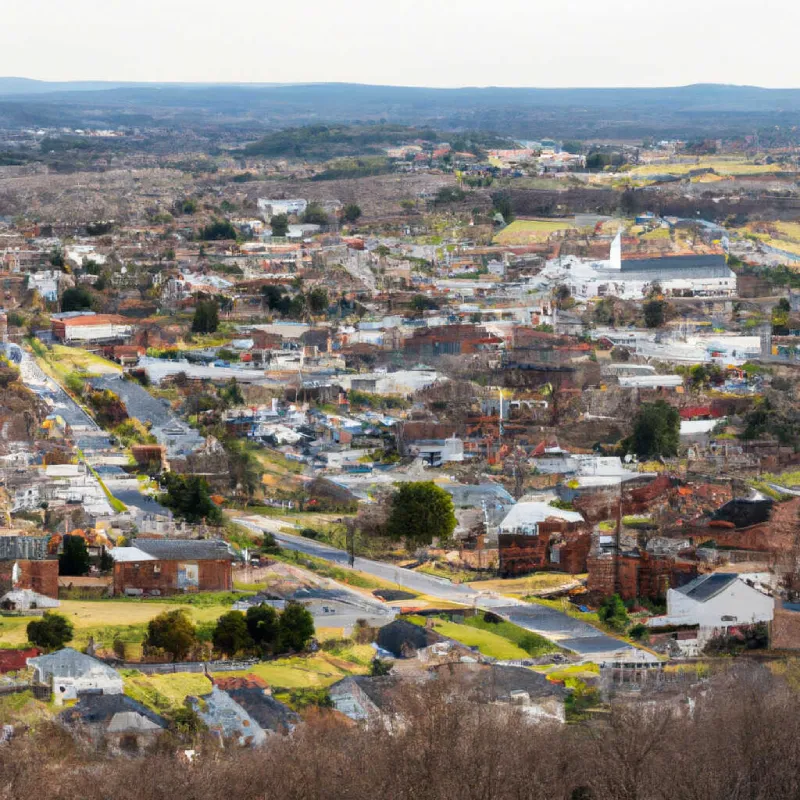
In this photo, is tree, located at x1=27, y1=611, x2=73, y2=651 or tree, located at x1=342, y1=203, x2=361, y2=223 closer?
tree, located at x1=27, y1=611, x2=73, y2=651

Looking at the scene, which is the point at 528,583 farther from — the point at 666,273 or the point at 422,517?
the point at 666,273

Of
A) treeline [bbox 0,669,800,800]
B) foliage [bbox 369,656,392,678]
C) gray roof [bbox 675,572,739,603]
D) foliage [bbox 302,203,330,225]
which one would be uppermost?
treeline [bbox 0,669,800,800]

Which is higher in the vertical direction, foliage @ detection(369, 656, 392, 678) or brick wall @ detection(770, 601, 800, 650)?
foliage @ detection(369, 656, 392, 678)

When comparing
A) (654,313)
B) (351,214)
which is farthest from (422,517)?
(351,214)

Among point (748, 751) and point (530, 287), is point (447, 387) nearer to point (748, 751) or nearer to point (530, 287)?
point (530, 287)

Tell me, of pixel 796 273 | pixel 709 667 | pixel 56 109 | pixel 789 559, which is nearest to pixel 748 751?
pixel 709 667

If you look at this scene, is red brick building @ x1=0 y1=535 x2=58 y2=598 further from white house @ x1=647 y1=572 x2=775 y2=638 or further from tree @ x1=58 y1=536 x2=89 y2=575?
white house @ x1=647 y1=572 x2=775 y2=638

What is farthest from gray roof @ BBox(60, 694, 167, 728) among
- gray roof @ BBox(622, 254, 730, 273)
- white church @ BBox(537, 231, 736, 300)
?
gray roof @ BBox(622, 254, 730, 273)
